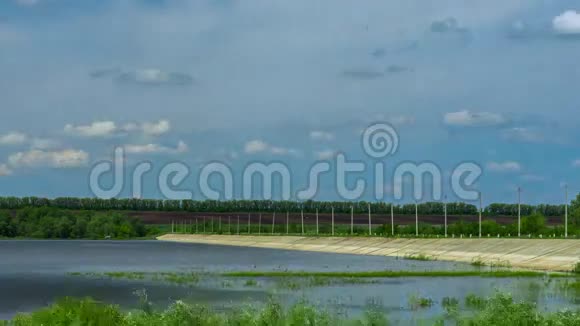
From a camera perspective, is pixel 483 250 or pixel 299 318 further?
pixel 483 250

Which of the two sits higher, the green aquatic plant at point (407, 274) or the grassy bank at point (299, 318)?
the grassy bank at point (299, 318)

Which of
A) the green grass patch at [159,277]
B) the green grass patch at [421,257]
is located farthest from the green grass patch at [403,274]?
the green grass patch at [421,257]

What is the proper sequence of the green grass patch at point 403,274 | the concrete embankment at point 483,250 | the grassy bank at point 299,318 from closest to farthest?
the grassy bank at point 299,318 → the green grass patch at point 403,274 → the concrete embankment at point 483,250

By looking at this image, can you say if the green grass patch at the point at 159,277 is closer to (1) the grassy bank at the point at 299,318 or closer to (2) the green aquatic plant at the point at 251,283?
(2) the green aquatic plant at the point at 251,283

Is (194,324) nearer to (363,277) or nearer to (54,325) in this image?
(54,325)

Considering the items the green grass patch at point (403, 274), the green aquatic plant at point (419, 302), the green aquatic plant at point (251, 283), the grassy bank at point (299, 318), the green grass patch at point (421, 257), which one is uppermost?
the grassy bank at point (299, 318)

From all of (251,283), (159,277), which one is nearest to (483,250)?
(159,277)

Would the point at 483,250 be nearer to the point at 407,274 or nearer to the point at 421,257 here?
the point at 421,257

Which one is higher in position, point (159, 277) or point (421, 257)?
point (159, 277)

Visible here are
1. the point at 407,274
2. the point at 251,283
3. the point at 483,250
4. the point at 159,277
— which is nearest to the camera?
the point at 251,283

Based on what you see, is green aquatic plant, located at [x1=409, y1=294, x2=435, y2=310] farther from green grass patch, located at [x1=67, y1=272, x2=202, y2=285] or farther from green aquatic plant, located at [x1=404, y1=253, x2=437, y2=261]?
green aquatic plant, located at [x1=404, y1=253, x2=437, y2=261]

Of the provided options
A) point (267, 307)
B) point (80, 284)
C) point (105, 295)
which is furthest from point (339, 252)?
point (267, 307)

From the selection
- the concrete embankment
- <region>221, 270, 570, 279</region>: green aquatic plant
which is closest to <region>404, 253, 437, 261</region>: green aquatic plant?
the concrete embankment

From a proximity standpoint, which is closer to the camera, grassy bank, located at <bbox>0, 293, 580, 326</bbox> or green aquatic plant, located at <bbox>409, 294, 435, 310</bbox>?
grassy bank, located at <bbox>0, 293, 580, 326</bbox>
